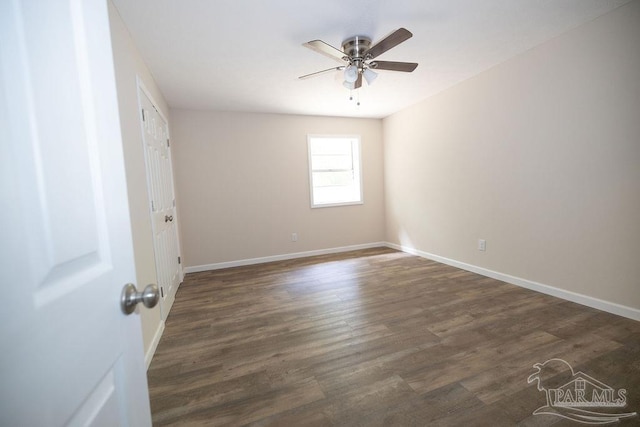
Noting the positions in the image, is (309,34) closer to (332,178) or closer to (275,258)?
(332,178)

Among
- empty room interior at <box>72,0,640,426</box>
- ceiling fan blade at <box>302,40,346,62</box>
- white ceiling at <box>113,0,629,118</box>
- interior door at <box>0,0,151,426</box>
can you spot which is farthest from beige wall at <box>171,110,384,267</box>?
interior door at <box>0,0,151,426</box>

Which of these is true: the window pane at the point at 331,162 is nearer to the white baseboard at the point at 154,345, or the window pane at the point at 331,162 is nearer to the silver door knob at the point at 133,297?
the white baseboard at the point at 154,345

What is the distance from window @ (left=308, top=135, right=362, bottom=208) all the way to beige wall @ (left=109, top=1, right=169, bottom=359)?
9.25 feet

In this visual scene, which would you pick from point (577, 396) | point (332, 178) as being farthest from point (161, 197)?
point (577, 396)

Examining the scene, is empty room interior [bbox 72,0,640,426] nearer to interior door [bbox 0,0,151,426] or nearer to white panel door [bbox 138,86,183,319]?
white panel door [bbox 138,86,183,319]

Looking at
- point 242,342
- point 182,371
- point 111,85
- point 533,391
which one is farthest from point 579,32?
point 182,371

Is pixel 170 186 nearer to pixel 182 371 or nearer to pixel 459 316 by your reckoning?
pixel 182 371

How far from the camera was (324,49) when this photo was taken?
2.05m

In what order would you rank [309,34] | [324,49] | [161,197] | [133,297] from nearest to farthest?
[133,297] → [324,49] → [309,34] → [161,197]

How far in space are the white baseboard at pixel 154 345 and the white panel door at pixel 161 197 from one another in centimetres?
14

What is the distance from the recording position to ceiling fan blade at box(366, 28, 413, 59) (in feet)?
6.00

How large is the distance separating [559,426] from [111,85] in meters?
2.27

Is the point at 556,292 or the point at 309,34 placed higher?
the point at 309,34

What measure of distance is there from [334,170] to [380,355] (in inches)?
139
